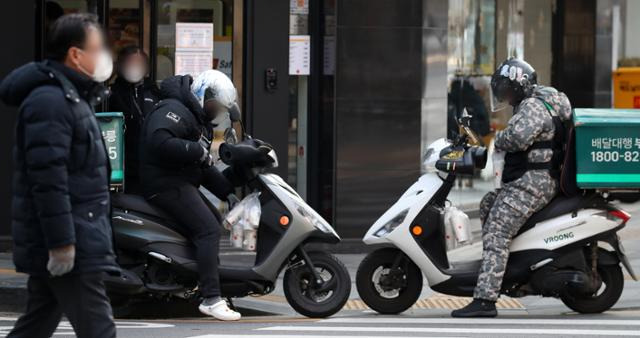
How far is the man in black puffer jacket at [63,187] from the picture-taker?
528 centimetres

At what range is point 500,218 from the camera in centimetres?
903

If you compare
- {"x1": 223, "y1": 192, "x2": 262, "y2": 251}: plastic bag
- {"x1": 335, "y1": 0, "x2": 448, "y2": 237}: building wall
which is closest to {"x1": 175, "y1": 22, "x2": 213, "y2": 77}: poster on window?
{"x1": 335, "y1": 0, "x2": 448, "y2": 237}: building wall

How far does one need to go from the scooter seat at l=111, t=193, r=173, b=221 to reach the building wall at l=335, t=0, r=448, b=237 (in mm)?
3930

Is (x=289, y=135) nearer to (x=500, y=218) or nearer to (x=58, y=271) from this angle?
(x=500, y=218)

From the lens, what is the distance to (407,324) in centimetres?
879

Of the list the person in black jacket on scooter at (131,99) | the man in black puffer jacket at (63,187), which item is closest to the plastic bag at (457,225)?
the person in black jacket on scooter at (131,99)

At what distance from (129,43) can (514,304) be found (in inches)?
186

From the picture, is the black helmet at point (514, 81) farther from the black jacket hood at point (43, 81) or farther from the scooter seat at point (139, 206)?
the black jacket hood at point (43, 81)

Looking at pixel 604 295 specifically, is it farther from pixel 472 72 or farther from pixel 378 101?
pixel 472 72

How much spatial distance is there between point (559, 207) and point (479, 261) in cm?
68

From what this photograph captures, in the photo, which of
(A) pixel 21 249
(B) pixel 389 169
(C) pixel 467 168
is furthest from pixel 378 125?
(A) pixel 21 249

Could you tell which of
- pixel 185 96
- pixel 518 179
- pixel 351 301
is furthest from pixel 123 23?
pixel 518 179

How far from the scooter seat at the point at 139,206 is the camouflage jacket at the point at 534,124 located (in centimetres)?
226

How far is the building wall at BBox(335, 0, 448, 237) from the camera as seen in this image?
12.6m
